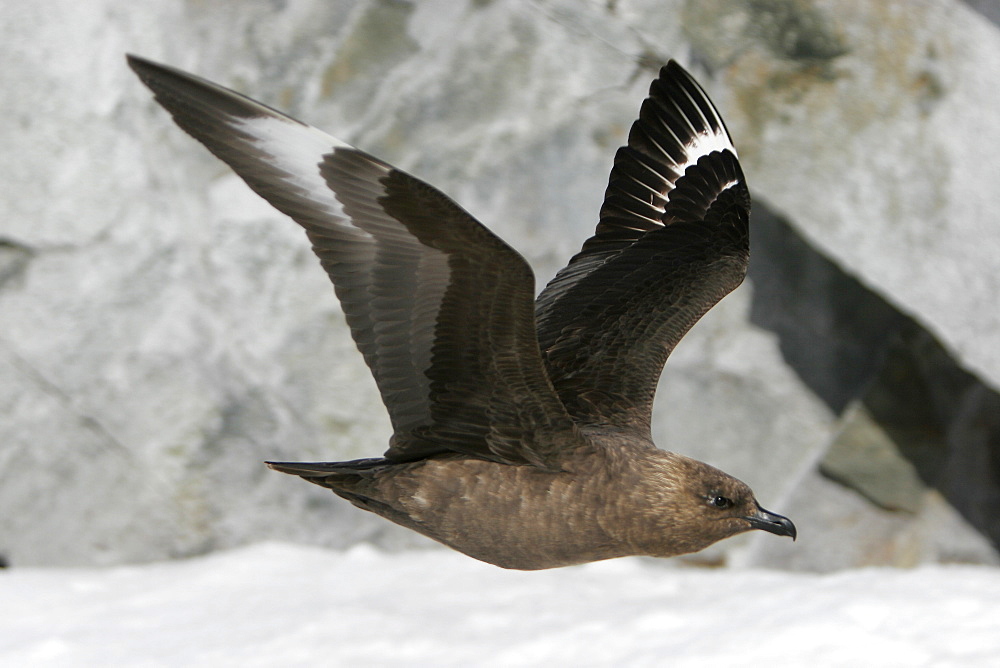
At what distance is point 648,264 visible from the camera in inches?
109

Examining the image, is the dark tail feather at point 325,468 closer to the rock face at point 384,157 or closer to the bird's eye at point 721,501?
the bird's eye at point 721,501

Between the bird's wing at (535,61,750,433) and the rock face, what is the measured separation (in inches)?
68.8

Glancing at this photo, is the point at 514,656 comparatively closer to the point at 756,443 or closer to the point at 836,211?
the point at 756,443

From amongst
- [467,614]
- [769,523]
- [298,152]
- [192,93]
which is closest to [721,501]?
[769,523]

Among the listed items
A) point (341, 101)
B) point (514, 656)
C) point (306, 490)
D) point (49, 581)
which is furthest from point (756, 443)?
point (49, 581)

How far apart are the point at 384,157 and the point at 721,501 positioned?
289cm

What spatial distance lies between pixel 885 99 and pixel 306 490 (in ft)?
10.0

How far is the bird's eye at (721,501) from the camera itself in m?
2.21

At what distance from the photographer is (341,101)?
4.79m

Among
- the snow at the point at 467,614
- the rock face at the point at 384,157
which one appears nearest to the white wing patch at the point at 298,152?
the rock face at the point at 384,157

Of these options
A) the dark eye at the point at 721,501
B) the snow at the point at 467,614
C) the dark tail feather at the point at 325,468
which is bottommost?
the snow at the point at 467,614

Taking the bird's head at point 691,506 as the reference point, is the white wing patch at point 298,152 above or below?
above

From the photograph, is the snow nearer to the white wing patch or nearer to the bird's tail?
the bird's tail

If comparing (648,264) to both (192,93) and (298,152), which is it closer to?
(298,152)
